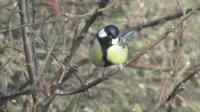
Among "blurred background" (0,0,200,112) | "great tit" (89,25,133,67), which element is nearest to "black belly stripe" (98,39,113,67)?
"great tit" (89,25,133,67)

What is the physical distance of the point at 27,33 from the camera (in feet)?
10.9

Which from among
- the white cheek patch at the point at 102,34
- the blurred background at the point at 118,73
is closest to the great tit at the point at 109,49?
the white cheek patch at the point at 102,34

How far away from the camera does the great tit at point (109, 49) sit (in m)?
3.42

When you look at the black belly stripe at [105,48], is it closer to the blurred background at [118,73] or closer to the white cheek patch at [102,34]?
the white cheek patch at [102,34]

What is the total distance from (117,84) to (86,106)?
42 cm

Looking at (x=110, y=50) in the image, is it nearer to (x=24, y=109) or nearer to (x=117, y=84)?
(x=24, y=109)

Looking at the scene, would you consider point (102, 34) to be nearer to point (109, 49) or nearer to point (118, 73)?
point (109, 49)

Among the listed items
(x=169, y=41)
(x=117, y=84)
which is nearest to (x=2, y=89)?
(x=117, y=84)

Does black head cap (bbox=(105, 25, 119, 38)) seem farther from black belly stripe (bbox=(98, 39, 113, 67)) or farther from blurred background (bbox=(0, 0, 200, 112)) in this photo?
blurred background (bbox=(0, 0, 200, 112))

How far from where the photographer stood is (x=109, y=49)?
137 inches

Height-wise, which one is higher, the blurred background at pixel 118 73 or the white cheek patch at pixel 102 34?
the white cheek patch at pixel 102 34

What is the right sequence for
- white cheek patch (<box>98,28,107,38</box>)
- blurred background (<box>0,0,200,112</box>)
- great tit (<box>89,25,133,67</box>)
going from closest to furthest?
great tit (<box>89,25,133,67</box>) < white cheek patch (<box>98,28,107,38</box>) < blurred background (<box>0,0,200,112</box>)

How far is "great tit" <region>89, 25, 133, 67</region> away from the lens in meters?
3.42

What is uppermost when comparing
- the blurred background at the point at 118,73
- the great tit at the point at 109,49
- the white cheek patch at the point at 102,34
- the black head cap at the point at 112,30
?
the black head cap at the point at 112,30
